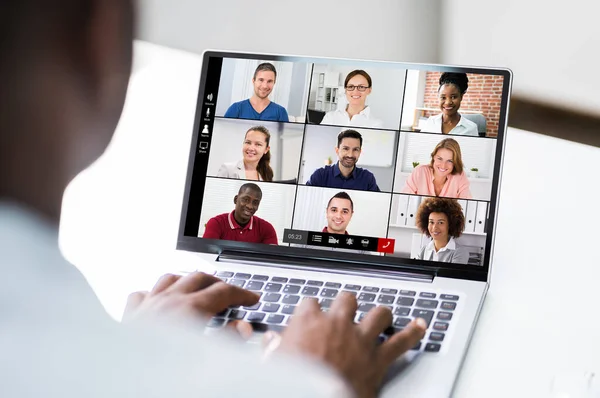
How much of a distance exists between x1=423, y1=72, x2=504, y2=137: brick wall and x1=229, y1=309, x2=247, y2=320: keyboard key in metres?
0.26

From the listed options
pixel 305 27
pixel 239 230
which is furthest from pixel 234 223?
pixel 305 27

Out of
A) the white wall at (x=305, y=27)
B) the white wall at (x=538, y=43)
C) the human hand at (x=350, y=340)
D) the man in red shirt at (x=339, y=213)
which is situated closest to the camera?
the human hand at (x=350, y=340)

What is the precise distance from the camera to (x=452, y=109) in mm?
661

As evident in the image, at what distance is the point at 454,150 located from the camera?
657 millimetres

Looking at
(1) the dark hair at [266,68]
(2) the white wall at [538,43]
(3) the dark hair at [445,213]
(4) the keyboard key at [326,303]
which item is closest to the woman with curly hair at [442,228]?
(3) the dark hair at [445,213]

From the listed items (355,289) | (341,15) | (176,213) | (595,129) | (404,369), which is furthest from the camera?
(341,15)

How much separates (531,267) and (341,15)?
0.52 metres

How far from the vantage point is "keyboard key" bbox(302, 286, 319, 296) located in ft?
2.02

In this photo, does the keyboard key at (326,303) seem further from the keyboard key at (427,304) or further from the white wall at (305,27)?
the white wall at (305,27)

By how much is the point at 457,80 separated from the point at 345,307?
262 millimetres

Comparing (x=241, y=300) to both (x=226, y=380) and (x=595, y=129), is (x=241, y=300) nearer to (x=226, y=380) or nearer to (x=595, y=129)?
(x=226, y=380)

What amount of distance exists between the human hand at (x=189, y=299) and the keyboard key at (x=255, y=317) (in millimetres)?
10

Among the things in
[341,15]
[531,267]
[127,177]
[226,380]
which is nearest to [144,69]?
[127,177]

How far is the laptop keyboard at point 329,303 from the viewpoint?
0.56 m
